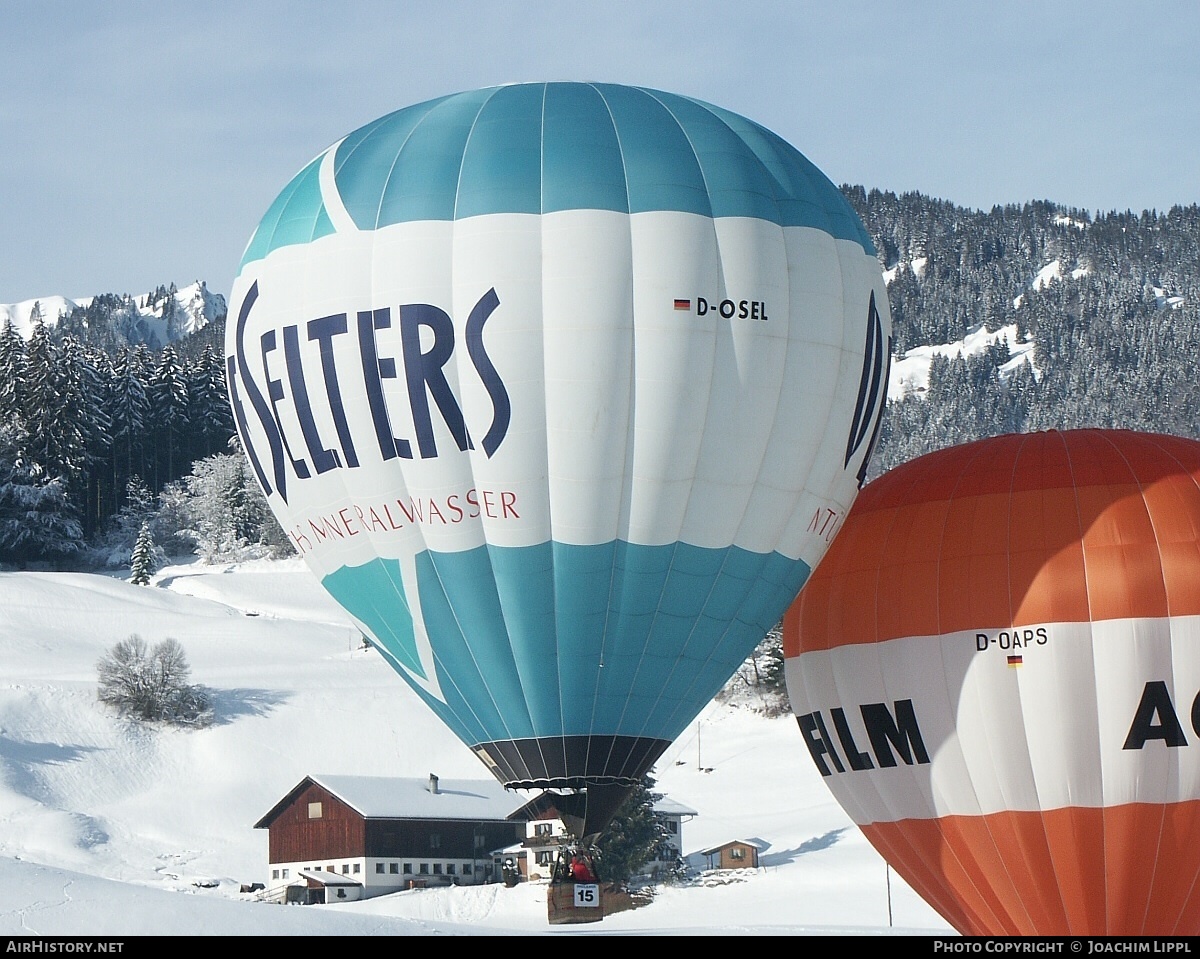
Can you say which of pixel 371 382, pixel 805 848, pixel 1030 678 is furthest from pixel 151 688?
pixel 1030 678

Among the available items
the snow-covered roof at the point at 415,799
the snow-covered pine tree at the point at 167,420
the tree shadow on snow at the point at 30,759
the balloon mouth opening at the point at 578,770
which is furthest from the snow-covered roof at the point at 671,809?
the snow-covered pine tree at the point at 167,420

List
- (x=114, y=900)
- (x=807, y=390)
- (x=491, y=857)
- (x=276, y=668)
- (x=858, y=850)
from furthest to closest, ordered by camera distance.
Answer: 1. (x=276, y=668)
2. (x=491, y=857)
3. (x=858, y=850)
4. (x=807, y=390)
5. (x=114, y=900)

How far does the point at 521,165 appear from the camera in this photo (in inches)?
699

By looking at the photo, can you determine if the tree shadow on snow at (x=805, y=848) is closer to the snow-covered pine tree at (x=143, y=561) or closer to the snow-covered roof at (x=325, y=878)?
the snow-covered roof at (x=325, y=878)

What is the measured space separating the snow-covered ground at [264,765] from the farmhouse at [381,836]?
69.7 inches

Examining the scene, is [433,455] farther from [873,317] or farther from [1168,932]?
[1168,932]

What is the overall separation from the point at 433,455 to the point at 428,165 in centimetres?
283

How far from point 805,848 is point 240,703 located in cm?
2430

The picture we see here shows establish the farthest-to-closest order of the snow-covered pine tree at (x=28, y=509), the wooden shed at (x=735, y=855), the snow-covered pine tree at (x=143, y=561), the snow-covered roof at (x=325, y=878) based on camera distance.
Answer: the snow-covered pine tree at (x=28, y=509)
the snow-covered pine tree at (x=143, y=561)
the snow-covered roof at (x=325, y=878)
the wooden shed at (x=735, y=855)

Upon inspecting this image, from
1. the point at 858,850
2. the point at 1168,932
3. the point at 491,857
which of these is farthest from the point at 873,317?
the point at 491,857

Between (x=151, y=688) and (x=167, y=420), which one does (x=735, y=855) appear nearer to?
(x=151, y=688)

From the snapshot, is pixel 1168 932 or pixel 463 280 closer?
pixel 463 280

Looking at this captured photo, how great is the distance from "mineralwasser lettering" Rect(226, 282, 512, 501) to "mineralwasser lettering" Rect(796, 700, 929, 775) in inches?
205

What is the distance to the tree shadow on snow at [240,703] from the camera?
63.7m
